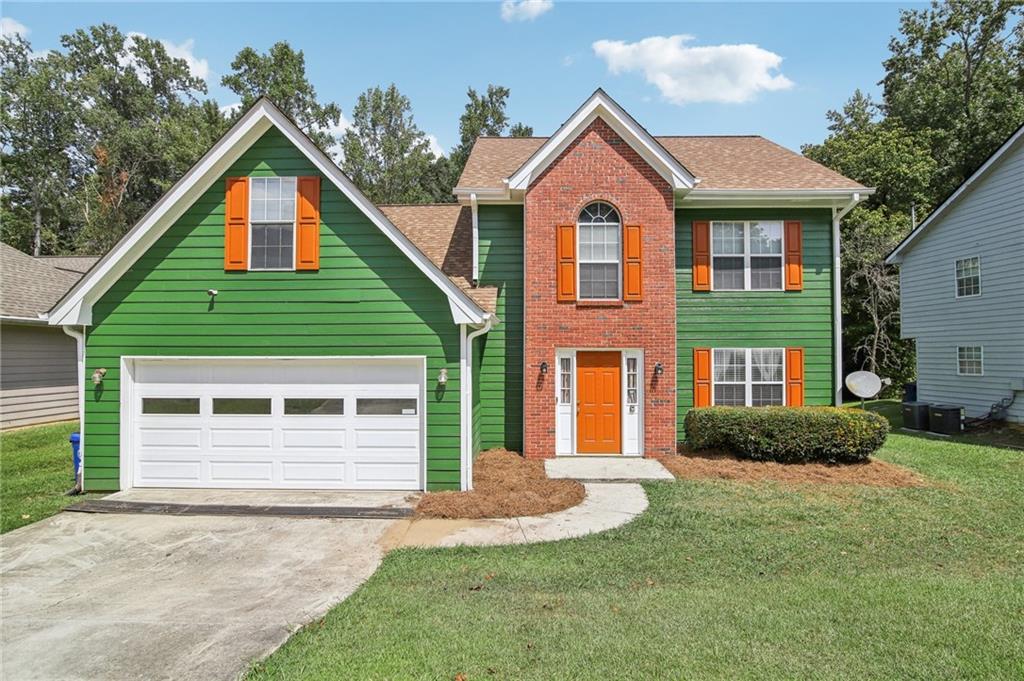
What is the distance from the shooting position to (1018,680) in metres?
3.60

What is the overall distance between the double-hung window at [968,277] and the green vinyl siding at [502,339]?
45.8 feet

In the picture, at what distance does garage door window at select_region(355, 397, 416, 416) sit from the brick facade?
3013 mm

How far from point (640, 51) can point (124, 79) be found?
44.2 meters

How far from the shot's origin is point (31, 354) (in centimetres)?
1488

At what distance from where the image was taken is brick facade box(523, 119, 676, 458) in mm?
10758

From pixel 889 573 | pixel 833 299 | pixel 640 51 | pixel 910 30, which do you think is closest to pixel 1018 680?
pixel 889 573

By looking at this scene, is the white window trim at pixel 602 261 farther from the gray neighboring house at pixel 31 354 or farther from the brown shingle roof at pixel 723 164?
the gray neighboring house at pixel 31 354

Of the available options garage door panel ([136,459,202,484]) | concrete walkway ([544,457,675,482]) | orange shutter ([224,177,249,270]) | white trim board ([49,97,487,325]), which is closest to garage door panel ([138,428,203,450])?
garage door panel ([136,459,202,484])

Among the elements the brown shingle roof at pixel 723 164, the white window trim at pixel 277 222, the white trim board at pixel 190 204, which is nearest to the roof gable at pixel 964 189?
the brown shingle roof at pixel 723 164

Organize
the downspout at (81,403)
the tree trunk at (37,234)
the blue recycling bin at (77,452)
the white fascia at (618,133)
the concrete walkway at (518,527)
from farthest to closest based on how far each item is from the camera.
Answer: the tree trunk at (37,234)
the white fascia at (618,133)
the blue recycling bin at (77,452)
the downspout at (81,403)
the concrete walkway at (518,527)

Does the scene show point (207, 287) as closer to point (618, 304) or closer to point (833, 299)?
point (618, 304)

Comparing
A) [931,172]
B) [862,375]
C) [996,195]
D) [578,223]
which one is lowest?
[862,375]

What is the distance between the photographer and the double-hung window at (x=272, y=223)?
8578 millimetres

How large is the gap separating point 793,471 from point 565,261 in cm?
587
